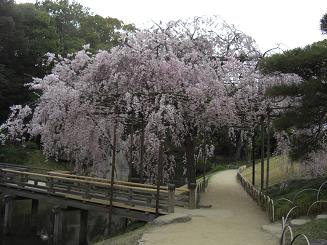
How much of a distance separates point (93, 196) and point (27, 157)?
931 inches

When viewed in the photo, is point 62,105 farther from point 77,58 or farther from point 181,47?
point 181,47

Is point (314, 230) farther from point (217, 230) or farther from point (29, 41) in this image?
point (29, 41)

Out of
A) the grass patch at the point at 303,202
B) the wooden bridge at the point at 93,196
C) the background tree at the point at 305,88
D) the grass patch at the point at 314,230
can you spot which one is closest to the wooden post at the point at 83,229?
the wooden bridge at the point at 93,196

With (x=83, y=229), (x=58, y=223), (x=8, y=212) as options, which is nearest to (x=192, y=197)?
(x=83, y=229)

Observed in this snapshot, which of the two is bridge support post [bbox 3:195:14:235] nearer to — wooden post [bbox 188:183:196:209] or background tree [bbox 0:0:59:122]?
wooden post [bbox 188:183:196:209]

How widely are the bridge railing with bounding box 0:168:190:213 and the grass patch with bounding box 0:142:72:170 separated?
53.9ft

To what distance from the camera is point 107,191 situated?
17.5 metres

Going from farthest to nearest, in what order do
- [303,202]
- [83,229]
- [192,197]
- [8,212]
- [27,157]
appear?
[27,157]
[8,212]
[83,229]
[192,197]
[303,202]

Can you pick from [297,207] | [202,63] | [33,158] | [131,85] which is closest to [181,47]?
[202,63]

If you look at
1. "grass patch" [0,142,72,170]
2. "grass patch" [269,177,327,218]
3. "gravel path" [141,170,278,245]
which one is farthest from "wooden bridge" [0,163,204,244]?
"grass patch" [0,142,72,170]

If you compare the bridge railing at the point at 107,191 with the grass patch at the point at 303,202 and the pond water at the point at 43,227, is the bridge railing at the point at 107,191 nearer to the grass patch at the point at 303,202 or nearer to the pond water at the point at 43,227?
the pond water at the point at 43,227

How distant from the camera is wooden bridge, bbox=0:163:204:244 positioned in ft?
50.8

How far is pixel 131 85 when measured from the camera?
713 inches

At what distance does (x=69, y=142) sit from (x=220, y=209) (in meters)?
7.66
